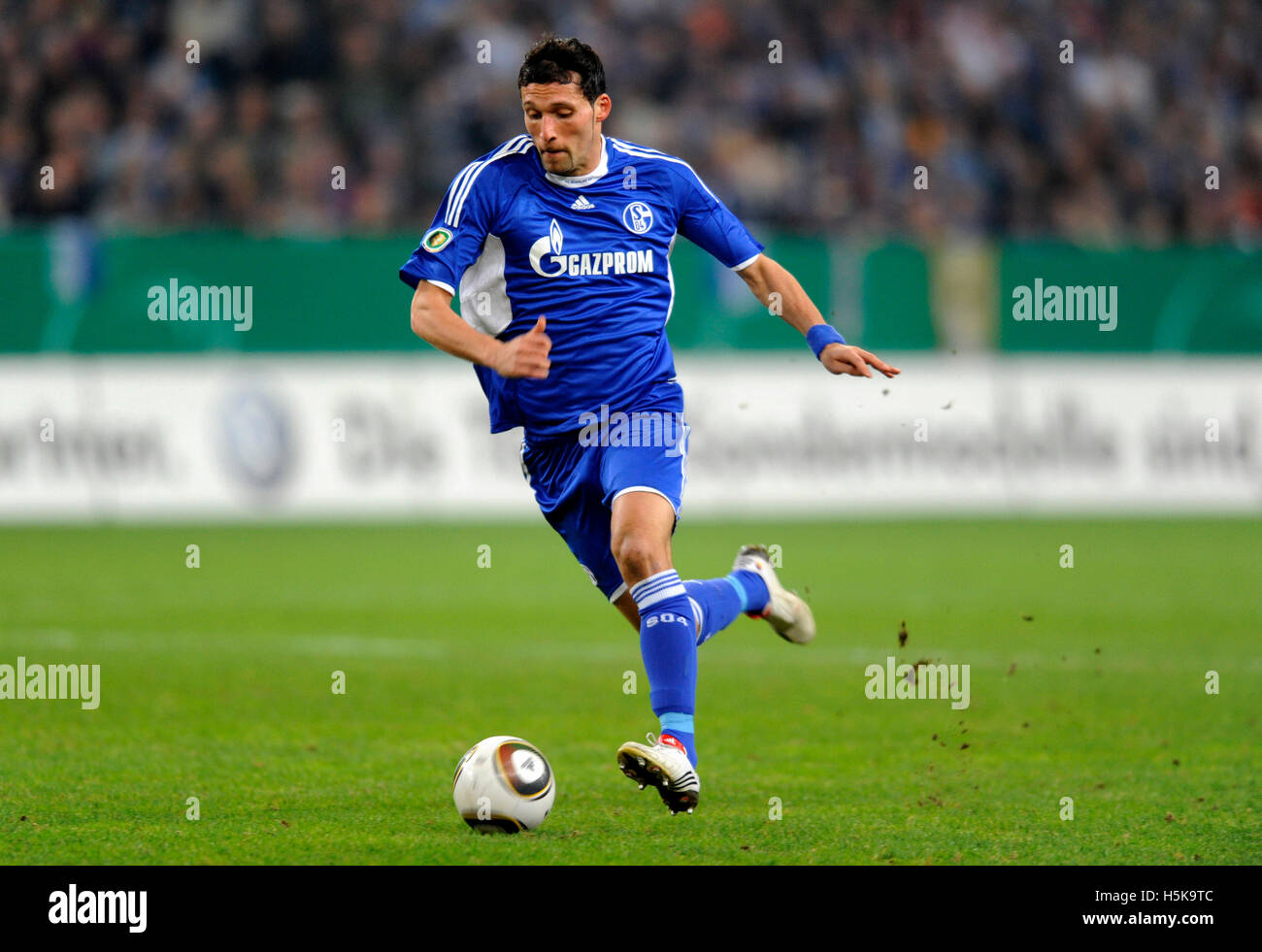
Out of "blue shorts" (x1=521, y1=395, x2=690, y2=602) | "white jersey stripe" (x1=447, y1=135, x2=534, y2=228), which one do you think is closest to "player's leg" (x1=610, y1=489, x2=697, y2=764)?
"blue shorts" (x1=521, y1=395, x2=690, y2=602)

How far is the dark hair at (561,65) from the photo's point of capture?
5.72 metres

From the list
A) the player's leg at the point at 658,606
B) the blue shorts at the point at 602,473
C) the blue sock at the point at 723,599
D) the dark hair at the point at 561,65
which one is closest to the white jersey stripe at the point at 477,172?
the dark hair at the point at 561,65

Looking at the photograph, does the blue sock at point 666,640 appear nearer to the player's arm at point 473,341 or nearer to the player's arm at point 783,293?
the player's arm at point 473,341

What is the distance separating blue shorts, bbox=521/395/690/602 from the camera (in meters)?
5.80

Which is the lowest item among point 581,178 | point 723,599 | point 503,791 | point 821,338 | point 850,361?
point 503,791

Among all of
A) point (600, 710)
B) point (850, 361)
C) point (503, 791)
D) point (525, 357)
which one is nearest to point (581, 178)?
point (525, 357)

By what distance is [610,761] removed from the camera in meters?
6.53

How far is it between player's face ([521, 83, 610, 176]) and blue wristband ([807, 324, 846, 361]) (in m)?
0.97

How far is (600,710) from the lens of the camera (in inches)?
305

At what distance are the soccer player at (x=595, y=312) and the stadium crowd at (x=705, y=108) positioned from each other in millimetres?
11189

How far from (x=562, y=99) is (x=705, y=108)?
13686 millimetres

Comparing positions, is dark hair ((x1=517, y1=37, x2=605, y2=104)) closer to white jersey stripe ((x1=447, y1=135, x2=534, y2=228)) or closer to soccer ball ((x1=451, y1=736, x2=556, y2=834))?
white jersey stripe ((x1=447, y1=135, x2=534, y2=228))

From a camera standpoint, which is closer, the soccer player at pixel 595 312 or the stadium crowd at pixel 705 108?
the soccer player at pixel 595 312

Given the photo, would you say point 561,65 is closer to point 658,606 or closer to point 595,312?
point 595,312
